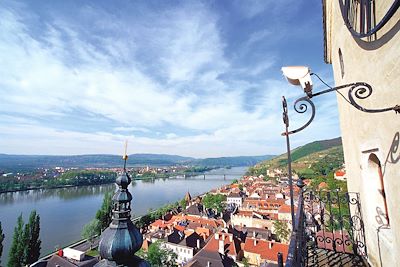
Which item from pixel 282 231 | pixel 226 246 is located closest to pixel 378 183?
pixel 226 246

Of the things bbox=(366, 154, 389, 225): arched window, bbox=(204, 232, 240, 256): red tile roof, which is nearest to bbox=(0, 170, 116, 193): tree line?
bbox=(204, 232, 240, 256): red tile roof

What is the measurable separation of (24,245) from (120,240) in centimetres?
2446

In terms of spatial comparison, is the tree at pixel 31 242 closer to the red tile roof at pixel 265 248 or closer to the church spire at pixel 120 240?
the red tile roof at pixel 265 248

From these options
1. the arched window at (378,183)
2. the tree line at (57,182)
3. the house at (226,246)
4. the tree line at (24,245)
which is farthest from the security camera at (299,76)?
the tree line at (57,182)

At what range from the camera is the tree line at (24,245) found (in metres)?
19.7

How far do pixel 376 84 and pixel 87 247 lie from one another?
29615 millimetres

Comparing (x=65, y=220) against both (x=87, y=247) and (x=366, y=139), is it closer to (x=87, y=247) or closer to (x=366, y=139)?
(x=87, y=247)

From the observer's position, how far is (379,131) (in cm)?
242

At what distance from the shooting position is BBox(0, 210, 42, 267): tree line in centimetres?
1967

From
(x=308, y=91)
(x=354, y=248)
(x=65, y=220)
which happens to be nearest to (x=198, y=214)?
(x=65, y=220)

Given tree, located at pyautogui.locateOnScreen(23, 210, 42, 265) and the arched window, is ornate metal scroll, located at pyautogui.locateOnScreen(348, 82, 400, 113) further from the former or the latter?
tree, located at pyautogui.locateOnScreen(23, 210, 42, 265)

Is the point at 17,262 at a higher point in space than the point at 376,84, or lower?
lower

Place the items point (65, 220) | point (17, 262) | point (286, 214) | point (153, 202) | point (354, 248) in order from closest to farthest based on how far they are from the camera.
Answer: point (354, 248)
point (17, 262)
point (286, 214)
point (65, 220)
point (153, 202)

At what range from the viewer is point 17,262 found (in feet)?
64.4
